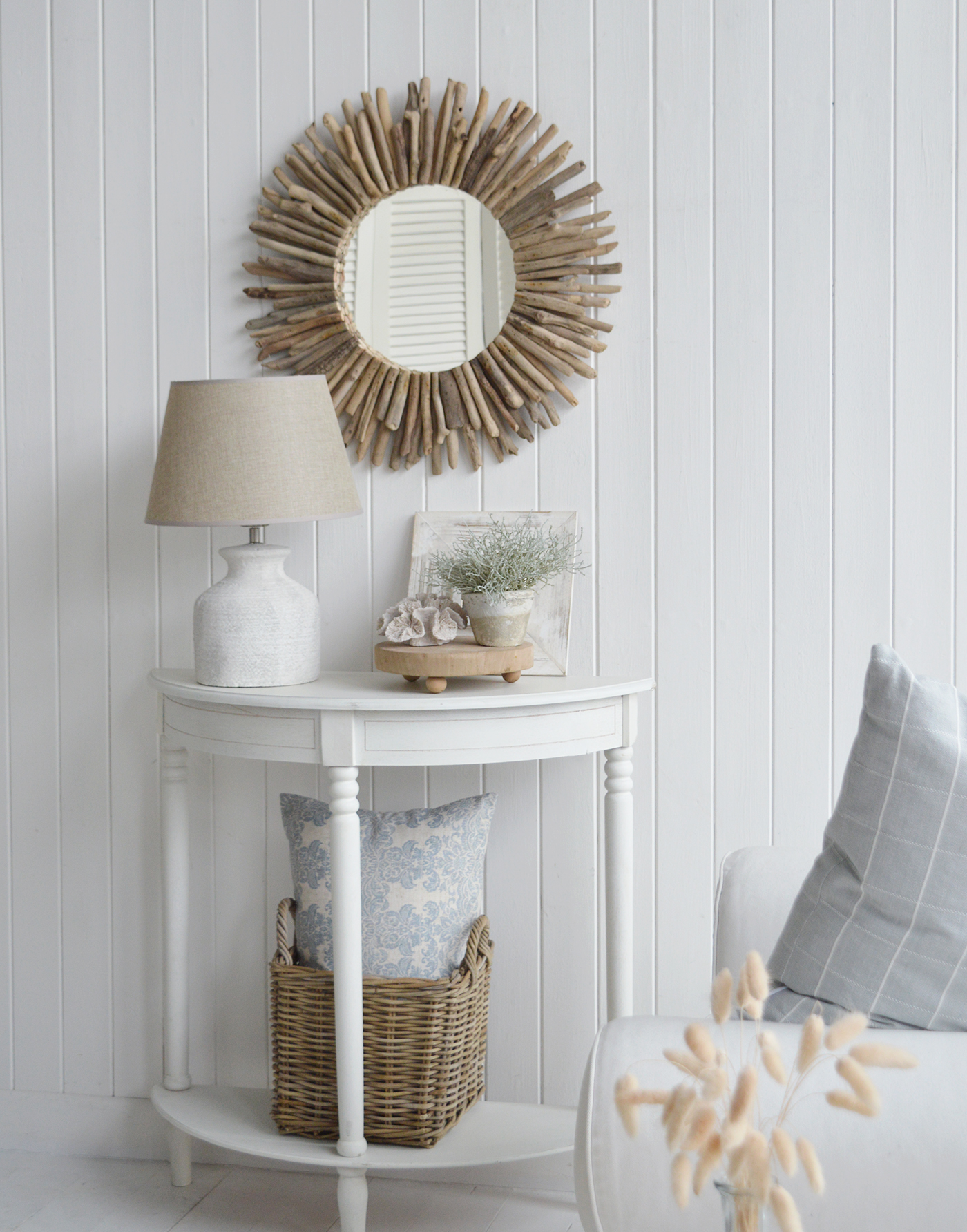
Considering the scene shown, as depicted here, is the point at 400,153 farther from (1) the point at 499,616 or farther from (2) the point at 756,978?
(2) the point at 756,978

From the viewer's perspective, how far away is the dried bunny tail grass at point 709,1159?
1.81ft

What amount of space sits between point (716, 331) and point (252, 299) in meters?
0.84

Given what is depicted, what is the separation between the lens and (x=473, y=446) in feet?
6.68

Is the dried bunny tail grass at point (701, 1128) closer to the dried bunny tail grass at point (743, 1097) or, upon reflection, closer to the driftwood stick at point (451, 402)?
the dried bunny tail grass at point (743, 1097)

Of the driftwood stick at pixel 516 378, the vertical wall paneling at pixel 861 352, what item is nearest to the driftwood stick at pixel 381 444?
the driftwood stick at pixel 516 378

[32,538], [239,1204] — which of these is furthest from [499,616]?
[239,1204]

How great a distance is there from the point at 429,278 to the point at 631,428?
17.8 inches

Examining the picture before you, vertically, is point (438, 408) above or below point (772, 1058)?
above

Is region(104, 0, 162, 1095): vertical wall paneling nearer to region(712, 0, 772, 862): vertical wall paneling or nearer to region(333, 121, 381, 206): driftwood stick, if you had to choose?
region(333, 121, 381, 206): driftwood stick

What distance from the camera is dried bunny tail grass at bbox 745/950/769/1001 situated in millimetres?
615

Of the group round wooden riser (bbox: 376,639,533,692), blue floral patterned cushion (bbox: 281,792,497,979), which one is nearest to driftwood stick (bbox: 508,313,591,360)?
round wooden riser (bbox: 376,639,533,692)

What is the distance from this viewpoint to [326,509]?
5.92ft

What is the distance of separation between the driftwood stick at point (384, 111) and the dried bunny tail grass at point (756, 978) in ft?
5.80

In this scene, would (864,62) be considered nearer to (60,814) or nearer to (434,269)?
(434,269)
